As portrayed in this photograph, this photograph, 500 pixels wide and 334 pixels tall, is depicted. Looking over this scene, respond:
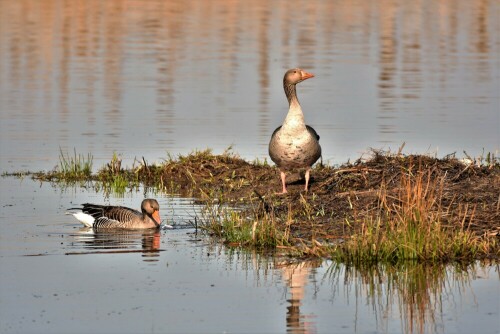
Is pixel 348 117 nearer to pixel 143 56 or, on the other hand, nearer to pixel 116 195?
pixel 116 195

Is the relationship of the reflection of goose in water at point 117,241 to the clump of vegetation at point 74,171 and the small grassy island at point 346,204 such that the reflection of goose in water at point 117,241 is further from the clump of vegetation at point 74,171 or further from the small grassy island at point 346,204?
the clump of vegetation at point 74,171

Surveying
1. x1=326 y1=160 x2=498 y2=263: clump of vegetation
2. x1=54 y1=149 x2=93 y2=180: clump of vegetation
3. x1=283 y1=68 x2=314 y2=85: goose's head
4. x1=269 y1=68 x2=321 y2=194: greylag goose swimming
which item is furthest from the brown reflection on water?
x1=54 y1=149 x2=93 y2=180: clump of vegetation

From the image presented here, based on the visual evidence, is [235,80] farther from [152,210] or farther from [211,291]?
[211,291]

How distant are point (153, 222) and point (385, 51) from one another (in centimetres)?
2808

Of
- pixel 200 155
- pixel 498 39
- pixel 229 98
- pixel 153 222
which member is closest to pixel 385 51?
pixel 498 39

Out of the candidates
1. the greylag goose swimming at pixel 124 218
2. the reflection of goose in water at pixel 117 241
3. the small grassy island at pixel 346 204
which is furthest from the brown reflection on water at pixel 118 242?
the small grassy island at pixel 346 204

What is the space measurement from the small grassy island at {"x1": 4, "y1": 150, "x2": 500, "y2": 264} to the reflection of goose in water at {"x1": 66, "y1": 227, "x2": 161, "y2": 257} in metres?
0.77

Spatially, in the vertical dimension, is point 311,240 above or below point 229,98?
below

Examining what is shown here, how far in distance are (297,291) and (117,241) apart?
375 centimetres

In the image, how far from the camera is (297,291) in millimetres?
11812

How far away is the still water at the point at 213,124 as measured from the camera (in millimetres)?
11203

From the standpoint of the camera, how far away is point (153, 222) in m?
15.6

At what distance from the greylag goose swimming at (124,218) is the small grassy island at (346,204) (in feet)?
2.38

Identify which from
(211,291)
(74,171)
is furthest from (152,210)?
(74,171)
